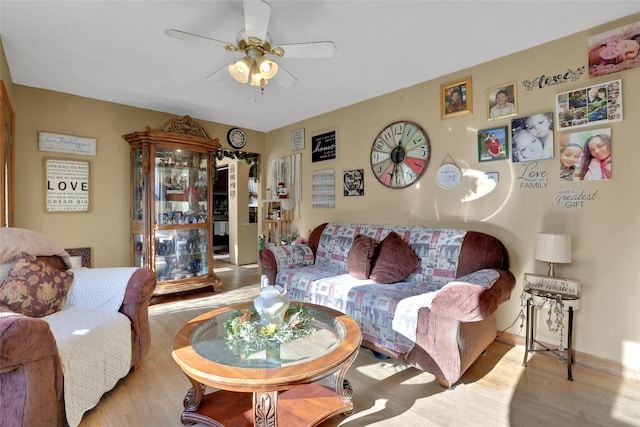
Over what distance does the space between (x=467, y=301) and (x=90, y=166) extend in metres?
4.20

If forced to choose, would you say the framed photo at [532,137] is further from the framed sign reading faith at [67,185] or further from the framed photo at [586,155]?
the framed sign reading faith at [67,185]

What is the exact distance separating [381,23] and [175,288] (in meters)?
3.56

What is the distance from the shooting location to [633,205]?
2123 millimetres

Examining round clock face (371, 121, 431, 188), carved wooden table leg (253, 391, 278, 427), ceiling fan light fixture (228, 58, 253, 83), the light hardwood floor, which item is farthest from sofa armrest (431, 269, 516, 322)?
ceiling fan light fixture (228, 58, 253, 83)

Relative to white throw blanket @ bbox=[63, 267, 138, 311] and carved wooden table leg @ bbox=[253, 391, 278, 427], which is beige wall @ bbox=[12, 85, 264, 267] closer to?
white throw blanket @ bbox=[63, 267, 138, 311]

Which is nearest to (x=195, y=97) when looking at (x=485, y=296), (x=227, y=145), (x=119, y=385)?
(x=227, y=145)

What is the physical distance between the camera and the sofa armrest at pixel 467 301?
1831mm

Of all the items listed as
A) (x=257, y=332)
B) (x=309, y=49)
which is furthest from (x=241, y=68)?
(x=257, y=332)

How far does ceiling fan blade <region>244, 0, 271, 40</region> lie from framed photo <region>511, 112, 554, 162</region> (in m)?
2.16

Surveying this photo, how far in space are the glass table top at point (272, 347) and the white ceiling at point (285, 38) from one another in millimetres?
2009

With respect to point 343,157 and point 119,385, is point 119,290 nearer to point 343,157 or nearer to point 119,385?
point 119,385

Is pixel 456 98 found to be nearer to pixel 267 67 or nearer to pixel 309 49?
pixel 309 49

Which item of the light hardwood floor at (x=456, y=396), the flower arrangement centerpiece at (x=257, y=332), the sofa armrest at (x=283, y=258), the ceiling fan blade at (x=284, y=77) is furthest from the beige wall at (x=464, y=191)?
the flower arrangement centerpiece at (x=257, y=332)

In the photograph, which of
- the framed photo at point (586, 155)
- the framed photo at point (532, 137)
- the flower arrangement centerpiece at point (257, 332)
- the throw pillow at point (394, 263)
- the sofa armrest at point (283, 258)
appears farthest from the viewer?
the sofa armrest at point (283, 258)
